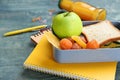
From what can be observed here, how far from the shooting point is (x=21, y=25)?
36.0 inches

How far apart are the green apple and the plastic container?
0.08 meters

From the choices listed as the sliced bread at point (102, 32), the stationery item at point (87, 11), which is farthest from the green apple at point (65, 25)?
the stationery item at point (87, 11)

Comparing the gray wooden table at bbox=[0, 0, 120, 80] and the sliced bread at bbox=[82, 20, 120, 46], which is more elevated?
the sliced bread at bbox=[82, 20, 120, 46]

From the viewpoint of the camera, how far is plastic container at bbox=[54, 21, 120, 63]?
0.65 m

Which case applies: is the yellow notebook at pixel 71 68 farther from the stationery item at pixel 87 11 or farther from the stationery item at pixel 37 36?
the stationery item at pixel 87 11

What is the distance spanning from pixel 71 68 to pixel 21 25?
0.31m

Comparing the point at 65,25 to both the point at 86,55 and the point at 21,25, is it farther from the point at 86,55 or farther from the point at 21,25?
the point at 21,25

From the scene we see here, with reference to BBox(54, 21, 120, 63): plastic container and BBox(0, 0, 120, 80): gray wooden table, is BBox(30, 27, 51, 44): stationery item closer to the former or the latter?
BBox(0, 0, 120, 80): gray wooden table

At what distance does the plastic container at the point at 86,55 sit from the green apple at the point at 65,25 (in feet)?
0.28

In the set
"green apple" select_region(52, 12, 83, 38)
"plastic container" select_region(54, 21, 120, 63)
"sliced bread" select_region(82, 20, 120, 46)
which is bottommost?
"plastic container" select_region(54, 21, 120, 63)

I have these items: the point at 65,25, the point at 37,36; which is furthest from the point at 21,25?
the point at 65,25

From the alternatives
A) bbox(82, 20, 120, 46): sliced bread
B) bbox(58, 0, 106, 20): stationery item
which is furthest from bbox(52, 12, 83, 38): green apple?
bbox(58, 0, 106, 20): stationery item

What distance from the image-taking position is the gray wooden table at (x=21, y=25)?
698 millimetres

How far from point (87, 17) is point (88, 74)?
0.29 meters
